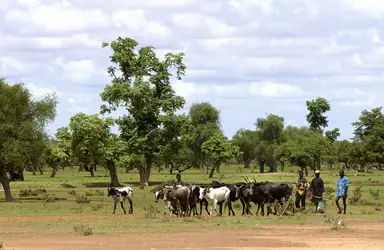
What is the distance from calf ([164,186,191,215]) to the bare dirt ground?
616cm

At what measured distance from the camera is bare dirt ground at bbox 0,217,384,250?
23.4 m

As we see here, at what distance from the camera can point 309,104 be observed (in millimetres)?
136750

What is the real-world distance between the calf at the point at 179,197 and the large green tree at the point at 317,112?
10286 cm

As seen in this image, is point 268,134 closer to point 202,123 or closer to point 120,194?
point 202,123

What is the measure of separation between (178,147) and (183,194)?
1651 inches

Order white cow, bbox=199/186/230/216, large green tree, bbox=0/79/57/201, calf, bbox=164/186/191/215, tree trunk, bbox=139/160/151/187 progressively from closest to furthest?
calf, bbox=164/186/191/215 → white cow, bbox=199/186/230/216 → large green tree, bbox=0/79/57/201 → tree trunk, bbox=139/160/151/187

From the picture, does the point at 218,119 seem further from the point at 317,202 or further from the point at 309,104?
the point at 317,202

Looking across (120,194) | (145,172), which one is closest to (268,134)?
(145,172)

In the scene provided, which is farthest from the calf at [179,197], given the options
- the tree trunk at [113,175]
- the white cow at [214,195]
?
the tree trunk at [113,175]

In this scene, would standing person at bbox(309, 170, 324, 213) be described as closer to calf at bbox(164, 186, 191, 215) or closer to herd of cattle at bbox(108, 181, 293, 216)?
herd of cattle at bbox(108, 181, 293, 216)

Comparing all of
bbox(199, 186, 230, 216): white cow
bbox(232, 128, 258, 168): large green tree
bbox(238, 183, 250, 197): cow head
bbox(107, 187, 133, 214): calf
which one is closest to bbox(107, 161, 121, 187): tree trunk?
bbox(107, 187, 133, 214): calf

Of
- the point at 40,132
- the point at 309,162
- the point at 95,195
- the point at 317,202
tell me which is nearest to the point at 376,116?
the point at 309,162

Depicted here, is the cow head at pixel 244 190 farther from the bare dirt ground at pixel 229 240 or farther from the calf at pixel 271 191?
the bare dirt ground at pixel 229 240

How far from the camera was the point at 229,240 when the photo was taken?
25.0 m
